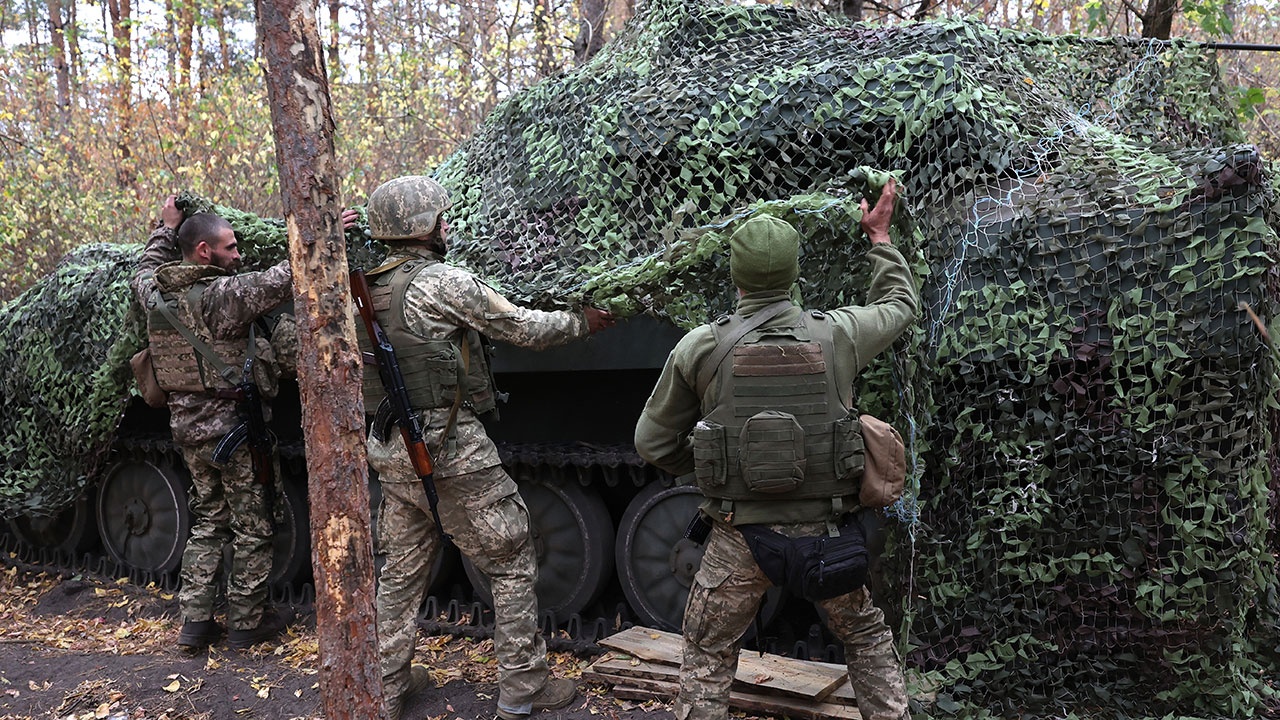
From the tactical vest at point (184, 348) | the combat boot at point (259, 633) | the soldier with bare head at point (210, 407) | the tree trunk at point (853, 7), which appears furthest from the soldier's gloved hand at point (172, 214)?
the tree trunk at point (853, 7)

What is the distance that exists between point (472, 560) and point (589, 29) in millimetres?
7645

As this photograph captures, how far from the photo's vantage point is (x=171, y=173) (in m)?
14.2

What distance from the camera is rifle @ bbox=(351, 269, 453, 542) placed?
4.40 metres

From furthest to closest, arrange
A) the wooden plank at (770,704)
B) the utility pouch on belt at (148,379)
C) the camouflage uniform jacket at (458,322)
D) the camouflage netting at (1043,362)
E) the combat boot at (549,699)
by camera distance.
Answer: the utility pouch on belt at (148,379) < the combat boot at (549,699) < the camouflage uniform jacket at (458,322) < the wooden plank at (770,704) < the camouflage netting at (1043,362)

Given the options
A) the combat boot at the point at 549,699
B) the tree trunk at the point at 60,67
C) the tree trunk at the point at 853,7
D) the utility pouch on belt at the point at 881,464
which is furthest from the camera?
the tree trunk at the point at 60,67

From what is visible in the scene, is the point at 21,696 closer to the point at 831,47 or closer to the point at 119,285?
the point at 119,285

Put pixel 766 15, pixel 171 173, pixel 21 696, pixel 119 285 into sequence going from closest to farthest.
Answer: pixel 21 696 < pixel 766 15 < pixel 119 285 < pixel 171 173

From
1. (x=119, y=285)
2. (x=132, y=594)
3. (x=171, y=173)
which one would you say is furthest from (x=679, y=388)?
(x=171, y=173)

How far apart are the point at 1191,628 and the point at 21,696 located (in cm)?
511

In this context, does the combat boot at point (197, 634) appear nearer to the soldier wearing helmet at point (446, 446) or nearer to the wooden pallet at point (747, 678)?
the soldier wearing helmet at point (446, 446)

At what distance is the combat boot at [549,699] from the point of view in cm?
461

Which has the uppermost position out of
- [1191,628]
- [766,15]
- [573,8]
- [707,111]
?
[573,8]

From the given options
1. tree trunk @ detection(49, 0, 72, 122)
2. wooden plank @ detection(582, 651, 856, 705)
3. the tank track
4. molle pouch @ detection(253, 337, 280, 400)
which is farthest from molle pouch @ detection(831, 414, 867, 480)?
tree trunk @ detection(49, 0, 72, 122)

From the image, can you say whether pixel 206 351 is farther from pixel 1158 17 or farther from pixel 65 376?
pixel 1158 17
